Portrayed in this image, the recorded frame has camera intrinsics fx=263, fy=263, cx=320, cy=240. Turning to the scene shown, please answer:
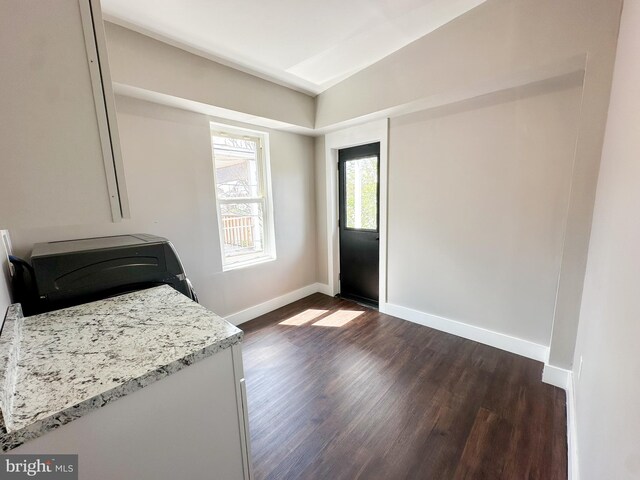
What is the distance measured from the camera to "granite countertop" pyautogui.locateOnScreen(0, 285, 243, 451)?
64cm

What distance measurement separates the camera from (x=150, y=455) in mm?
788

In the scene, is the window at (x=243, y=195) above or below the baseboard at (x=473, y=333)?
above

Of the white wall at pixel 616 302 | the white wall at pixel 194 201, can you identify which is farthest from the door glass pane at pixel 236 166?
the white wall at pixel 616 302

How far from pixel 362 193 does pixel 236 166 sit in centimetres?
154

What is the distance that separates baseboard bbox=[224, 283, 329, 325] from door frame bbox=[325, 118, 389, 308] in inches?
10.2

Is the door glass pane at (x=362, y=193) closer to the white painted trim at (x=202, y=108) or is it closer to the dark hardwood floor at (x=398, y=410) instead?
the white painted trim at (x=202, y=108)

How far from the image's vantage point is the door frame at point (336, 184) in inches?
116

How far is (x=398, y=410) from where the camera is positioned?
1763 mm

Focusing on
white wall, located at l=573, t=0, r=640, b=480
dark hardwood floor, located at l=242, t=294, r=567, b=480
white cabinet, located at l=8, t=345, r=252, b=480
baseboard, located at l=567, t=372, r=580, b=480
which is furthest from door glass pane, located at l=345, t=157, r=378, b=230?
white cabinet, located at l=8, t=345, r=252, b=480

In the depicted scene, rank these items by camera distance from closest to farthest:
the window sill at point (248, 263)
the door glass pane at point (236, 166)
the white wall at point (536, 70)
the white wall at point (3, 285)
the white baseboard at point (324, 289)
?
1. the white wall at point (3, 285)
2. the white wall at point (536, 70)
3. the door glass pane at point (236, 166)
4. the window sill at point (248, 263)
5. the white baseboard at point (324, 289)

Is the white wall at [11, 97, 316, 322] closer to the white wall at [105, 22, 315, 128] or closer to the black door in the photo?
the white wall at [105, 22, 315, 128]

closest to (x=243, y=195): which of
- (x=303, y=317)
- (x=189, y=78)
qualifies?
(x=189, y=78)

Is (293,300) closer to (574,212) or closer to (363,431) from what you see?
(363,431)

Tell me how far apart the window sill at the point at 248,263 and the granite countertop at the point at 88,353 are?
1.62m
